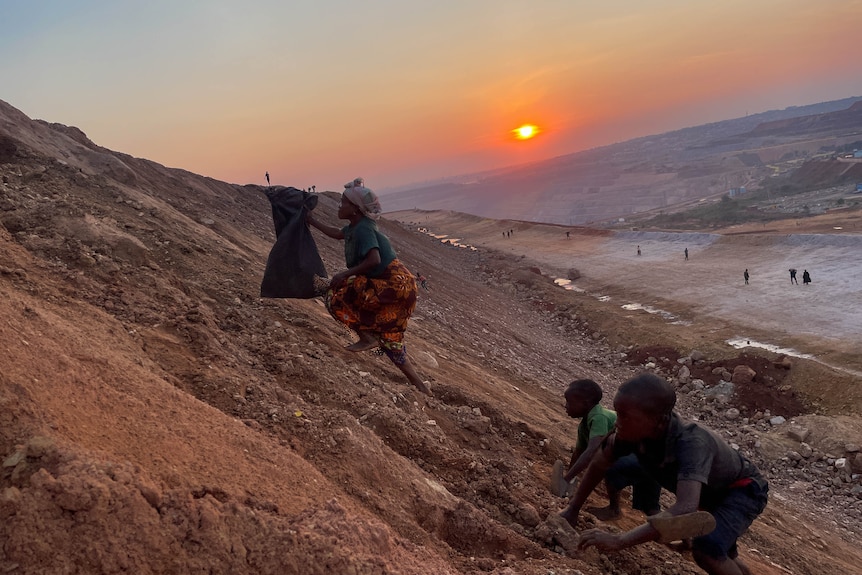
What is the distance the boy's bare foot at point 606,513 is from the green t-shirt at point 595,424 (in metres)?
0.41

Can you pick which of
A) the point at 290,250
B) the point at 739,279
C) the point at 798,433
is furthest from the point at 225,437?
the point at 739,279

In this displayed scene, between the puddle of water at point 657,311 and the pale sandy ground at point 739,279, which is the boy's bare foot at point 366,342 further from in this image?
the puddle of water at point 657,311

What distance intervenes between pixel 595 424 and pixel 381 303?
1.80m

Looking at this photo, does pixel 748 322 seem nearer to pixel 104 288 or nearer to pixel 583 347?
pixel 583 347

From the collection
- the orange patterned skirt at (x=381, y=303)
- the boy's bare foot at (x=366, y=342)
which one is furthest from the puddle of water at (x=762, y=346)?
the boy's bare foot at (x=366, y=342)

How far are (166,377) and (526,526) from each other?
2155mm

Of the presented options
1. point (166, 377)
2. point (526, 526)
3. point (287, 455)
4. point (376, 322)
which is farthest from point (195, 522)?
point (376, 322)

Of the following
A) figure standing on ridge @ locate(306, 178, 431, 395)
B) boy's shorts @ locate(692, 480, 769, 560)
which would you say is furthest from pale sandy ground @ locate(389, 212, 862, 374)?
figure standing on ridge @ locate(306, 178, 431, 395)

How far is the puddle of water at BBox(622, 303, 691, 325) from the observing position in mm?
17400

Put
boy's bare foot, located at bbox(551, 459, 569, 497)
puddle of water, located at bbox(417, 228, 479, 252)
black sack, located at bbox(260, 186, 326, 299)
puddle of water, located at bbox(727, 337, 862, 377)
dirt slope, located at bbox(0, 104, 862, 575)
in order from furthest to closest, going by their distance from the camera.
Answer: puddle of water, located at bbox(417, 228, 479, 252) → puddle of water, located at bbox(727, 337, 862, 377) → black sack, located at bbox(260, 186, 326, 299) → boy's bare foot, located at bbox(551, 459, 569, 497) → dirt slope, located at bbox(0, 104, 862, 575)

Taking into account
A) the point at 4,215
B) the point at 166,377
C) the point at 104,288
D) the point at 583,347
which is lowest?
the point at 583,347

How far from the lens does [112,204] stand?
277 inches

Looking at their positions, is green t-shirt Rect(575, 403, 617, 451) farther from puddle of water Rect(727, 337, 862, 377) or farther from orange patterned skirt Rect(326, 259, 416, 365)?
puddle of water Rect(727, 337, 862, 377)

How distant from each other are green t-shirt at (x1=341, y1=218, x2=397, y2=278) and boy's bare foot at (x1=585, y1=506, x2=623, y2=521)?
2.22 m
